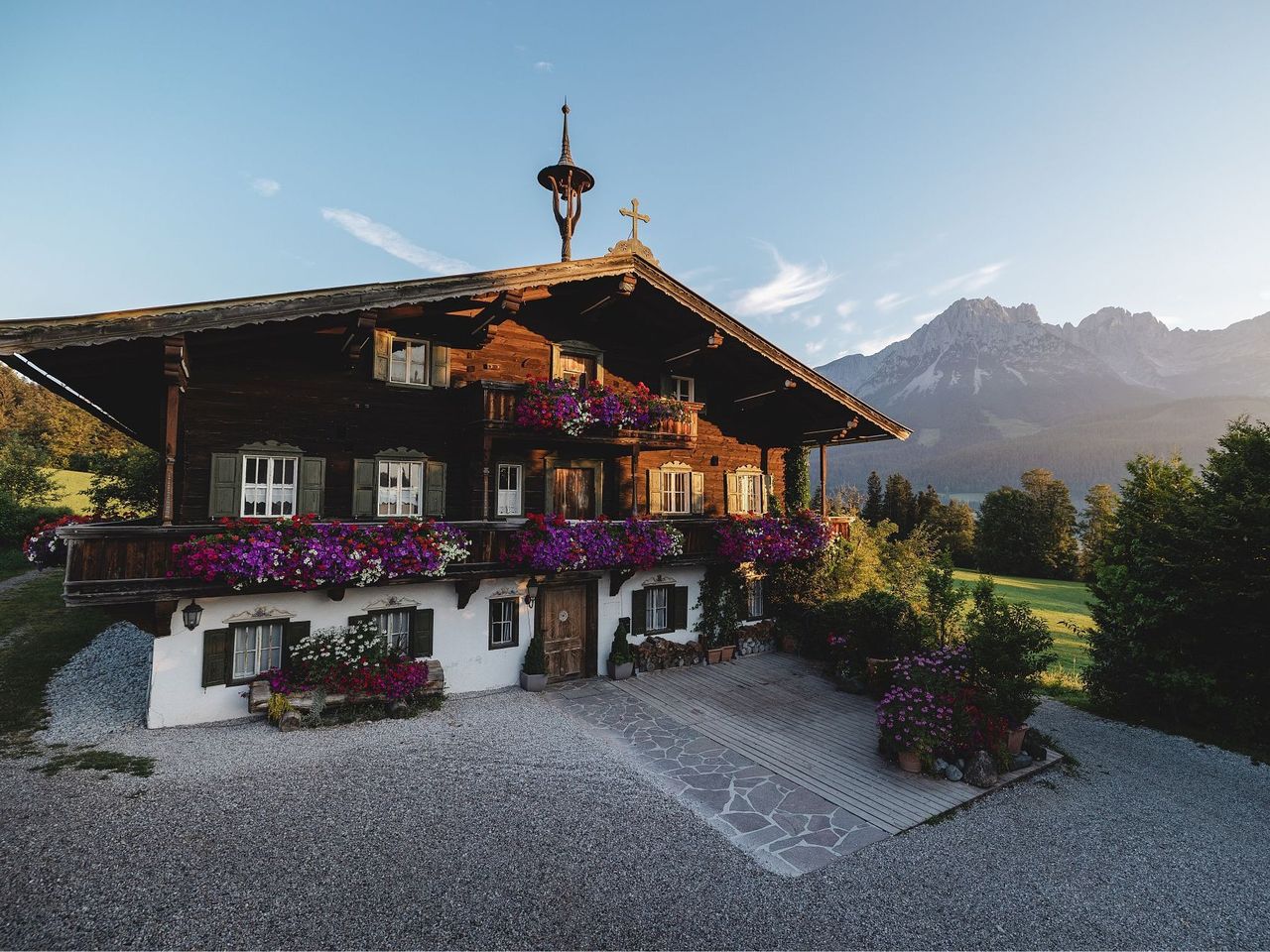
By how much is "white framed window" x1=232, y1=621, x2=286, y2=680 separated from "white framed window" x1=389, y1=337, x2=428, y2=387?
20.1ft

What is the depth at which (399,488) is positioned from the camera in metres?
14.3

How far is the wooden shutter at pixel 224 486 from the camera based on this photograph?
12.4m

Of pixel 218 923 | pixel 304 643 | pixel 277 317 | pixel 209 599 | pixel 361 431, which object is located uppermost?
pixel 277 317

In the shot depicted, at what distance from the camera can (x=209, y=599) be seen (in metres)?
11.9

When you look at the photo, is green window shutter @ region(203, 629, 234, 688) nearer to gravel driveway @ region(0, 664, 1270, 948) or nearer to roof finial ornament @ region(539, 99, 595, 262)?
gravel driveway @ region(0, 664, 1270, 948)

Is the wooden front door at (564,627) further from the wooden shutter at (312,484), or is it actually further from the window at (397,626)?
the wooden shutter at (312,484)

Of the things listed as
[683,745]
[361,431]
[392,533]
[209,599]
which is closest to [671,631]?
[683,745]

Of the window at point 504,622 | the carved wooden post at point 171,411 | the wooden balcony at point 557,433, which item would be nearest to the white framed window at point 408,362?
the wooden balcony at point 557,433

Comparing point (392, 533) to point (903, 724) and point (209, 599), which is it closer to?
point (209, 599)

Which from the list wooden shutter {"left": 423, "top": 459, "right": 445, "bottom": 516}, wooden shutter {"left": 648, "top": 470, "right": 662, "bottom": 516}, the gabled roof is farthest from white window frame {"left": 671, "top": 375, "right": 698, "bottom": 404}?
wooden shutter {"left": 423, "top": 459, "right": 445, "bottom": 516}

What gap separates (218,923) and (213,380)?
409 inches

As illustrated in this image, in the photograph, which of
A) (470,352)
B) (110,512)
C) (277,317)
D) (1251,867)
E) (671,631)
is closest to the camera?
(1251,867)

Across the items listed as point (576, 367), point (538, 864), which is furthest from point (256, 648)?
point (576, 367)

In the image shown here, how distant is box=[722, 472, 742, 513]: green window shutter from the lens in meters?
19.5
